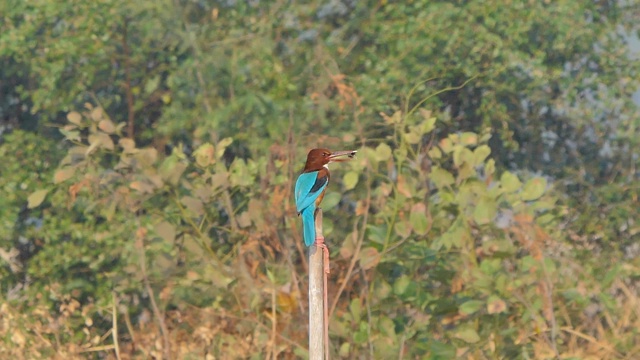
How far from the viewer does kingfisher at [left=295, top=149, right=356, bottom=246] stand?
6.65 m

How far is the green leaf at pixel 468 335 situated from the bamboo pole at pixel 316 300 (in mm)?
3912

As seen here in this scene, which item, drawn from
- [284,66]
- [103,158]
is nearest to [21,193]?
[103,158]

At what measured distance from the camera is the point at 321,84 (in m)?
12.3

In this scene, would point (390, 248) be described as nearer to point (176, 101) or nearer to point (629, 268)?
point (629, 268)

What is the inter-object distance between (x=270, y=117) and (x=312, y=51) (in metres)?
1.11

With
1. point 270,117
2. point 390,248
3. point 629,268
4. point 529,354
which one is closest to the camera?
point 390,248

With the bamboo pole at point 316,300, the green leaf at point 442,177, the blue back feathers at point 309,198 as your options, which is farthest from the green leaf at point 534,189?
the bamboo pole at point 316,300

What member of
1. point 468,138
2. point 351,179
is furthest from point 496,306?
point 351,179

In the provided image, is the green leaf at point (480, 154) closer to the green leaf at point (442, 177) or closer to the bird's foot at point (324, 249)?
the green leaf at point (442, 177)

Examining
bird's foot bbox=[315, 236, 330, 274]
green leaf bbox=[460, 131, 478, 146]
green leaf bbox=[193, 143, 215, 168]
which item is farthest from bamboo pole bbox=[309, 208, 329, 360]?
green leaf bbox=[193, 143, 215, 168]

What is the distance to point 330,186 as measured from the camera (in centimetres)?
1198

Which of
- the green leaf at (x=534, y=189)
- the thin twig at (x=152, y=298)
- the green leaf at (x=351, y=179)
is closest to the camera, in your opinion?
the green leaf at (x=534, y=189)

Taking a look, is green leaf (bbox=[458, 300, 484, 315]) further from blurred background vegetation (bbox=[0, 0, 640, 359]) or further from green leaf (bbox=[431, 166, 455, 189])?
green leaf (bbox=[431, 166, 455, 189])

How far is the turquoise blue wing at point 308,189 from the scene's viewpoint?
269 inches
